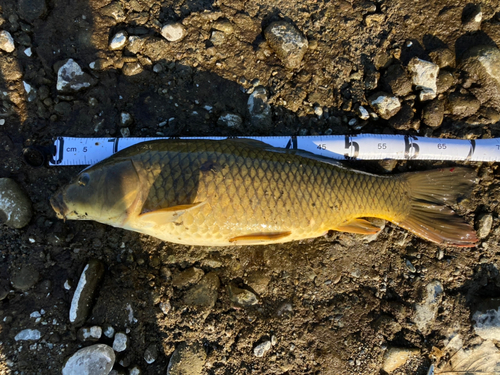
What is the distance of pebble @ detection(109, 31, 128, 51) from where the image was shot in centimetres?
301

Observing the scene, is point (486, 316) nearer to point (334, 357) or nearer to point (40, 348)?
point (334, 357)

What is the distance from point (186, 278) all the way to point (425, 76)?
337 centimetres

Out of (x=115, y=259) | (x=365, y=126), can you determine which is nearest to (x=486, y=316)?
(x=365, y=126)

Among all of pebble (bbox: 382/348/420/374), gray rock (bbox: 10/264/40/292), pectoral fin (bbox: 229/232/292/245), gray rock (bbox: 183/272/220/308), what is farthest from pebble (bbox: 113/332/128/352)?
pebble (bbox: 382/348/420/374)

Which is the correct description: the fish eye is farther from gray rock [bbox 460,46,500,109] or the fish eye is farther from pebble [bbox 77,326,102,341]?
gray rock [bbox 460,46,500,109]

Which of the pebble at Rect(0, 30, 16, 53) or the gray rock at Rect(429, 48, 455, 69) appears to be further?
the gray rock at Rect(429, 48, 455, 69)

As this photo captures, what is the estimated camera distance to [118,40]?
3006 millimetres

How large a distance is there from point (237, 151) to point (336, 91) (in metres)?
1.55

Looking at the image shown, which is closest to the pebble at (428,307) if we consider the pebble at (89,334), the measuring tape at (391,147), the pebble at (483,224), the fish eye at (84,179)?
the pebble at (483,224)

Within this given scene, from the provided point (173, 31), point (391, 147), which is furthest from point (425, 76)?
point (173, 31)

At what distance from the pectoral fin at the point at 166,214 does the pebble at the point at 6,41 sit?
234 centimetres

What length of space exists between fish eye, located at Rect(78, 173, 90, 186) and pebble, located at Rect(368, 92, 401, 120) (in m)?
2.98

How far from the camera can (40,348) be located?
8.70ft

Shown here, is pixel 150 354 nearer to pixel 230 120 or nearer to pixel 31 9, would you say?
pixel 230 120
